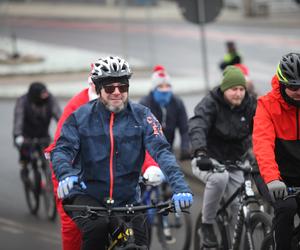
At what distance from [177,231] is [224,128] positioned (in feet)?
8.59

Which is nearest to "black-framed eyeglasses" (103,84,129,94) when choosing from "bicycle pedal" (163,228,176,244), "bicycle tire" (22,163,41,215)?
"bicycle pedal" (163,228,176,244)

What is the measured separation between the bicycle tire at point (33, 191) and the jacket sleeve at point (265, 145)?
248 inches

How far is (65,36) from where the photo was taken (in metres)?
37.0

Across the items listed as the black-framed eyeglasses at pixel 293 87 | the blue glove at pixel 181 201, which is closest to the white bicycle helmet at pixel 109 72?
the blue glove at pixel 181 201

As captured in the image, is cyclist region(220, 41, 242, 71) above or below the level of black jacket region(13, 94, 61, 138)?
above

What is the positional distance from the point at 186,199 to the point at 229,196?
9.22 feet

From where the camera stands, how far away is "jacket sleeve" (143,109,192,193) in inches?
264

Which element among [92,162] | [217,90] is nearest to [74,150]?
[92,162]

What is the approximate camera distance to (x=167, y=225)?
11141 millimetres

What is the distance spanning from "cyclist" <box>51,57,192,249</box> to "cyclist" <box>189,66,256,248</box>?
1668 mm

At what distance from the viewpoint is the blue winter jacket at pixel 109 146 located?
6984mm

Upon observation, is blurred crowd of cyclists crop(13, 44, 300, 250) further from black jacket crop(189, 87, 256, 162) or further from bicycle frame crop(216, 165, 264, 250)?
black jacket crop(189, 87, 256, 162)

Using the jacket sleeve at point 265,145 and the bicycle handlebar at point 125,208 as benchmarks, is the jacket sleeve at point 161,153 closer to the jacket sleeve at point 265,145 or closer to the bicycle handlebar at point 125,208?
the bicycle handlebar at point 125,208

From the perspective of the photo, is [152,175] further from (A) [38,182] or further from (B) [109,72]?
(A) [38,182]
